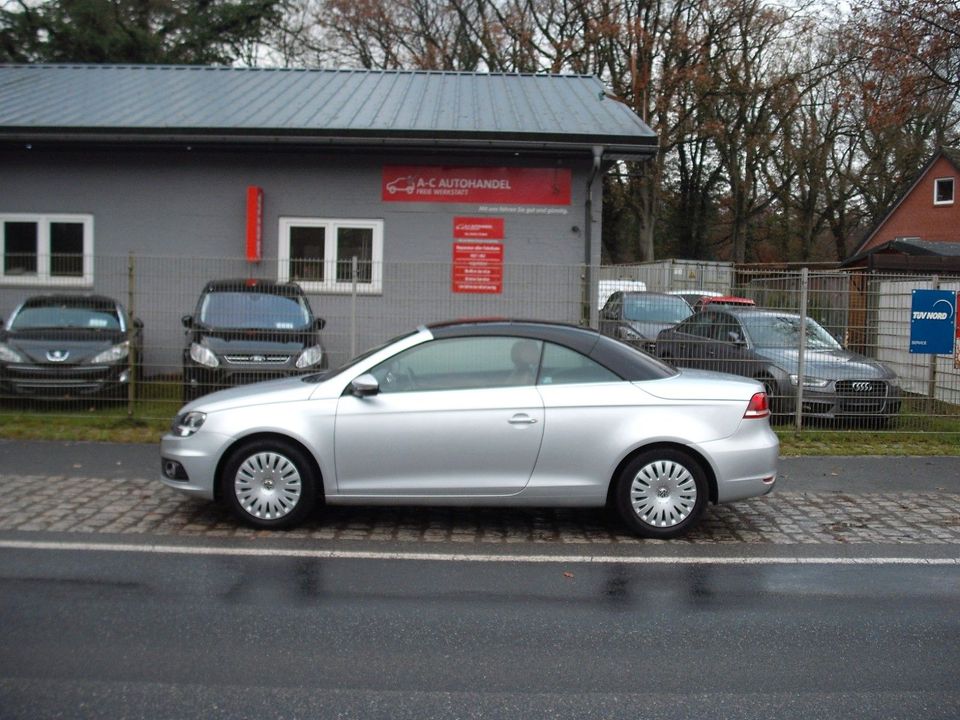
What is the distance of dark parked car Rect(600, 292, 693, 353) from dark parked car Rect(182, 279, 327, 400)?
3.49m

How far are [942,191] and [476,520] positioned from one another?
36.7 m

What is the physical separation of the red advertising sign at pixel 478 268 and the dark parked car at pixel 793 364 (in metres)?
2.61

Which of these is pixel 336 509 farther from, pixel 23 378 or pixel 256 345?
pixel 23 378

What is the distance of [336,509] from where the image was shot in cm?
778

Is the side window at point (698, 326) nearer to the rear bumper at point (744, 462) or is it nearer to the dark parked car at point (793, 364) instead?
the dark parked car at point (793, 364)

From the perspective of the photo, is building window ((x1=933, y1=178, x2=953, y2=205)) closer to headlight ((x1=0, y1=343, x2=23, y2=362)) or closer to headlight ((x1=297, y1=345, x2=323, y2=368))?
headlight ((x1=297, y1=345, x2=323, y2=368))

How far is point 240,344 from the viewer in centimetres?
1116

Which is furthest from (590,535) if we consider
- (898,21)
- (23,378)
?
(898,21)

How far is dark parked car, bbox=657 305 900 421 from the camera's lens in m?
11.1

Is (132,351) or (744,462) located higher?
(132,351)

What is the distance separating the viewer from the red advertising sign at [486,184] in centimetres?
1443

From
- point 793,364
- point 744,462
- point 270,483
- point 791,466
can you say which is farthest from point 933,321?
point 270,483

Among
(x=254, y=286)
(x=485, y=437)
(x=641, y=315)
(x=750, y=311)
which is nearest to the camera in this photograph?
(x=485, y=437)

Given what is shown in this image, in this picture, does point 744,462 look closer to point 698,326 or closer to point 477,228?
point 698,326
